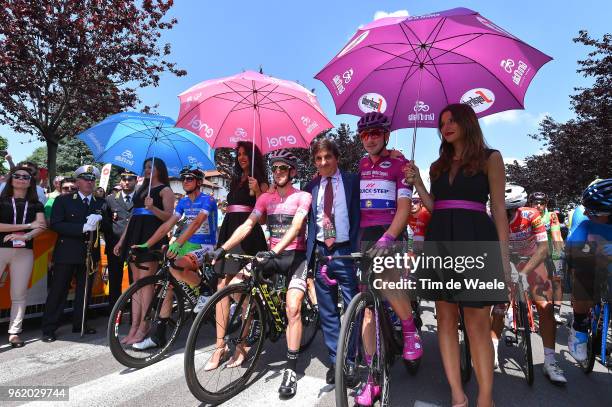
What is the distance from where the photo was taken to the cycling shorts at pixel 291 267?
11.2ft

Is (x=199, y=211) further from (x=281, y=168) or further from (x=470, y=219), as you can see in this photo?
(x=470, y=219)

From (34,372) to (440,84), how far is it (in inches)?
194

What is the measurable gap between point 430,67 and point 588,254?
7.68ft

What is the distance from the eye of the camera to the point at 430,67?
378 cm

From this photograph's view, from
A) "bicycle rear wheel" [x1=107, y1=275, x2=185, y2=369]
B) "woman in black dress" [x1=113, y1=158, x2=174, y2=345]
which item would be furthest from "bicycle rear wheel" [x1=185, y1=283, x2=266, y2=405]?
"woman in black dress" [x1=113, y1=158, x2=174, y2=345]

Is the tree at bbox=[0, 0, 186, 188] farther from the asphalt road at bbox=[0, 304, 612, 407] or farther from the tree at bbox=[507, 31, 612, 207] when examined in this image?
the tree at bbox=[507, 31, 612, 207]

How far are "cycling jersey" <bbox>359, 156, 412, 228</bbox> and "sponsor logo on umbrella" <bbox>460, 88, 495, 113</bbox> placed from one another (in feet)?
3.49

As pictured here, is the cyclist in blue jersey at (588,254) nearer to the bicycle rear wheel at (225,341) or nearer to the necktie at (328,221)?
→ the necktie at (328,221)

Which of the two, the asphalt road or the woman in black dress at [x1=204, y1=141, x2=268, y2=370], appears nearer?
the asphalt road

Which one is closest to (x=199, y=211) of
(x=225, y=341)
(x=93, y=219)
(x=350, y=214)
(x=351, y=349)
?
(x=93, y=219)

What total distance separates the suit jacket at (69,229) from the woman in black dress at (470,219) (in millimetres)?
4499

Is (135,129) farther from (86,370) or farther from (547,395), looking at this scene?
(547,395)

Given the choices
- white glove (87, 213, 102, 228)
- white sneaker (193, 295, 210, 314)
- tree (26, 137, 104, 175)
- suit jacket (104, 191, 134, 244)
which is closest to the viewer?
white sneaker (193, 295, 210, 314)

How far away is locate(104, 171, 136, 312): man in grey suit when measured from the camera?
5.51 m
